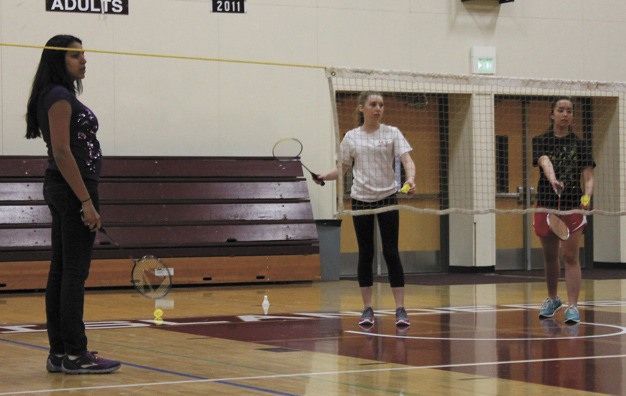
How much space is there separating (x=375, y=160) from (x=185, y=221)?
248 inches

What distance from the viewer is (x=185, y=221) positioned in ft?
48.9

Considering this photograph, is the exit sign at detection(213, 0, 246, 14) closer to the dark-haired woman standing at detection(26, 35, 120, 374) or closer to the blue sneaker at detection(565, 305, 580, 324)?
the blue sneaker at detection(565, 305, 580, 324)

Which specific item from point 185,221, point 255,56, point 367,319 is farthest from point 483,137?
point 367,319

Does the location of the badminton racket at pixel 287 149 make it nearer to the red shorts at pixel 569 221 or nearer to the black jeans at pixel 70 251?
the red shorts at pixel 569 221

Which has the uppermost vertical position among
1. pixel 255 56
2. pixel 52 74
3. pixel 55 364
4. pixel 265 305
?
pixel 255 56

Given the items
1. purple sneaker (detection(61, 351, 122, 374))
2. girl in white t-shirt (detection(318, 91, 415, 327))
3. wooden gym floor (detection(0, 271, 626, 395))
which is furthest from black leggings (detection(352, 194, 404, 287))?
purple sneaker (detection(61, 351, 122, 374))

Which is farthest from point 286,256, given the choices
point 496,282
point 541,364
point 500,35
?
point 541,364

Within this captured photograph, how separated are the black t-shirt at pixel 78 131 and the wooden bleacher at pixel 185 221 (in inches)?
301

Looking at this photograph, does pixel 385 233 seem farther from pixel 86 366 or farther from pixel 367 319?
pixel 86 366

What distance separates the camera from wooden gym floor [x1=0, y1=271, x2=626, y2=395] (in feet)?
19.5

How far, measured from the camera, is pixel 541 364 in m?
6.75

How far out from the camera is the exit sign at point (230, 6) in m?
15.9

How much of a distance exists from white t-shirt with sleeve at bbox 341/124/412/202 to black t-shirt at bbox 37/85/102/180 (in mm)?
2999

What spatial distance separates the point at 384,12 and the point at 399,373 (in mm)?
11400
